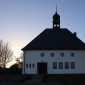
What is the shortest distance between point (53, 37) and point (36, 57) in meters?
6.00

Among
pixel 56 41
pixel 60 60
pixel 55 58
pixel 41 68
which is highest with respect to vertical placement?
pixel 56 41

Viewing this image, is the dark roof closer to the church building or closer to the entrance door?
the church building

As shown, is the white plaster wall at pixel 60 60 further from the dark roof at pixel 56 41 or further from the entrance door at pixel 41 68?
the dark roof at pixel 56 41

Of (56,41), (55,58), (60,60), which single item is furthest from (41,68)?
(56,41)

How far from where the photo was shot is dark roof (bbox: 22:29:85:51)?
47781 millimetres

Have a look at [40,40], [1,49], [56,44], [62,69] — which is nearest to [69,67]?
[62,69]

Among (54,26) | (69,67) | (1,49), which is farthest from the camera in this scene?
(1,49)

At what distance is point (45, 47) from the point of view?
Answer: 47.8m

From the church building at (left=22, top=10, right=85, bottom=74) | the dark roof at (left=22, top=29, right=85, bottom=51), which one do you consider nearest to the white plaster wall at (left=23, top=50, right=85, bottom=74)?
the church building at (left=22, top=10, right=85, bottom=74)

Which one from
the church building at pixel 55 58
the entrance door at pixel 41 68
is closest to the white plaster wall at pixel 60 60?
the church building at pixel 55 58

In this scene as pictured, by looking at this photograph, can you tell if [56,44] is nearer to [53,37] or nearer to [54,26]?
[53,37]

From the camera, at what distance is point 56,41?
161ft

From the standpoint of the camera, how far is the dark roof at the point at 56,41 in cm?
4778

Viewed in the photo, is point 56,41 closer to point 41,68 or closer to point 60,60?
point 60,60
